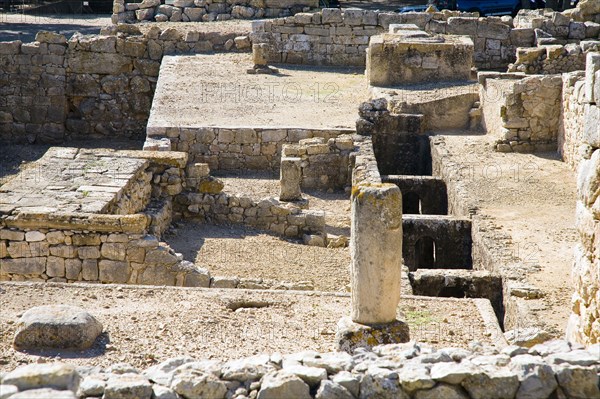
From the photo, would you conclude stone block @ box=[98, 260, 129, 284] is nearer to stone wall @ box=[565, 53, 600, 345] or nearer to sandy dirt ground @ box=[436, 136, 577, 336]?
sandy dirt ground @ box=[436, 136, 577, 336]

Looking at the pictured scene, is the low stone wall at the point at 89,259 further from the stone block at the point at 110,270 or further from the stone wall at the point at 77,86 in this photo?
the stone wall at the point at 77,86

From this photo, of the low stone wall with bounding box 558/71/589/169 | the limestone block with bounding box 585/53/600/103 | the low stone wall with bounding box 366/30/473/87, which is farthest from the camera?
the low stone wall with bounding box 366/30/473/87

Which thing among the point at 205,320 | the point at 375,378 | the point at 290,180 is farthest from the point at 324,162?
the point at 375,378

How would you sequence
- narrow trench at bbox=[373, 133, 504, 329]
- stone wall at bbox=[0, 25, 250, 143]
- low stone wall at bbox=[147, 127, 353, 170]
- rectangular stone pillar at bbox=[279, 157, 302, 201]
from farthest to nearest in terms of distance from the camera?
stone wall at bbox=[0, 25, 250, 143]
low stone wall at bbox=[147, 127, 353, 170]
rectangular stone pillar at bbox=[279, 157, 302, 201]
narrow trench at bbox=[373, 133, 504, 329]

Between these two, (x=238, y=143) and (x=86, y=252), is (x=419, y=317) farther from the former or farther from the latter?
(x=238, y=143)

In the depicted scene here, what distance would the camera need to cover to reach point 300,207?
50.4 feet

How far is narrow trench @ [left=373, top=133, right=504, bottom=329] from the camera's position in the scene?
11.9 metres

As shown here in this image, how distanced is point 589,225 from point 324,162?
9.71 metres

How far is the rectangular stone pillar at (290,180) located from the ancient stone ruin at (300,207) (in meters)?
0.03

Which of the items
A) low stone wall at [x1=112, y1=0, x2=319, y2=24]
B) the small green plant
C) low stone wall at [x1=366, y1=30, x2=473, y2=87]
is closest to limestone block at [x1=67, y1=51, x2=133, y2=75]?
low stone wall at [x1=112, y1=0, x2=319, y2=24]

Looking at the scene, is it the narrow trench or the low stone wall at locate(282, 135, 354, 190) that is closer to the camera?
the narrow trench

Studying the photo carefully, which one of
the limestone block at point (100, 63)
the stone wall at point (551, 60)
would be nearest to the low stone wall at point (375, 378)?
the stone wall at point (551, 60)

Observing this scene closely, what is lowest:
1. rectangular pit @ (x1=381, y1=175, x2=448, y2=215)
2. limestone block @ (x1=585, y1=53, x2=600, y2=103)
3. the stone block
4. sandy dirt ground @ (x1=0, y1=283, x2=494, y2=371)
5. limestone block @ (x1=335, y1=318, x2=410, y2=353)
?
rectangular pit @ (x1=381, y1=175, x2=448, y2=215)

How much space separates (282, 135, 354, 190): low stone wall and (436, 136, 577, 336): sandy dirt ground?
5.83ft
